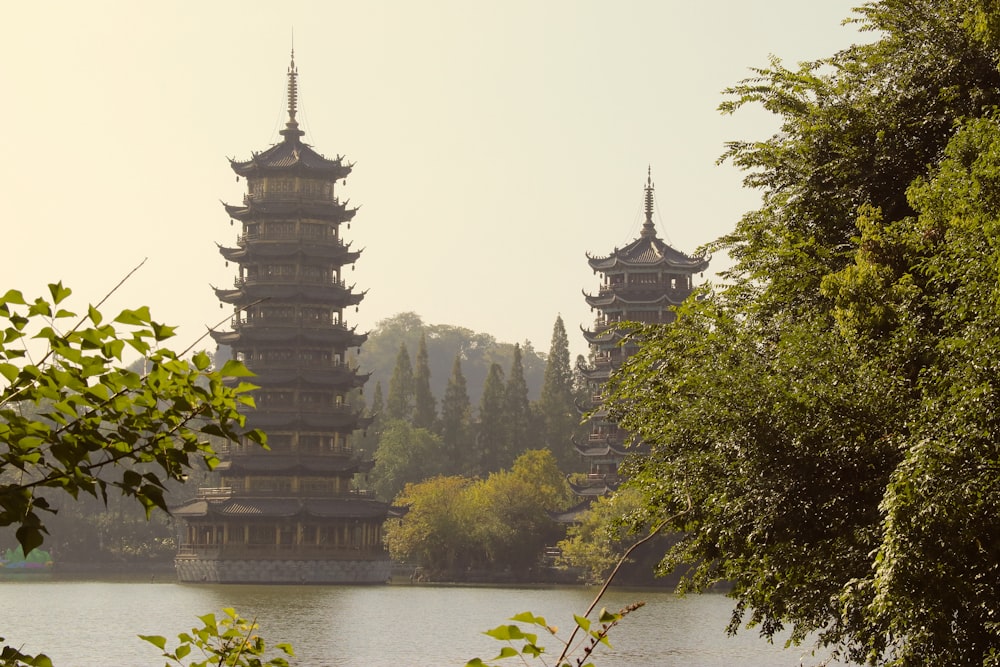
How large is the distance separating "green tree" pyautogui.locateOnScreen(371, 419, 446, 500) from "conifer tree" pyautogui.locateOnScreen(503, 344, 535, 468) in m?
3.96

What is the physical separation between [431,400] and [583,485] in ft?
56.2

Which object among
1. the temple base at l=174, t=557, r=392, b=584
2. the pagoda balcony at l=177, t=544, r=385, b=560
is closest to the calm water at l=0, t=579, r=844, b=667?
the temple base at l=174, t=557, r=392, b=584

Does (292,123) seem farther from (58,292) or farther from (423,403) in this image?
(58,292)

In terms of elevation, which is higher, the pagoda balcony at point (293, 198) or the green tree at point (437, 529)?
the pagoda balcony at point (293, 198)

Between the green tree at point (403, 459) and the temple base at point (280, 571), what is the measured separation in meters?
13.8

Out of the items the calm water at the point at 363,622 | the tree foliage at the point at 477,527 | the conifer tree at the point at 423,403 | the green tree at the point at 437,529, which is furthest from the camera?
the conifer tree at the point at 423,403

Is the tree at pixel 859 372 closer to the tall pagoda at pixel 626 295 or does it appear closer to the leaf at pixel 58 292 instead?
the leaf at pixel 58 292

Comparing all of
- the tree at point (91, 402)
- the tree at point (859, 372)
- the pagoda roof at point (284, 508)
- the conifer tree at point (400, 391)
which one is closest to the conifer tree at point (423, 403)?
the conifer tree at point (400, 391)

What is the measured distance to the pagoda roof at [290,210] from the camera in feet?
221

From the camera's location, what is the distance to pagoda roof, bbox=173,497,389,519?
6241 centimetres

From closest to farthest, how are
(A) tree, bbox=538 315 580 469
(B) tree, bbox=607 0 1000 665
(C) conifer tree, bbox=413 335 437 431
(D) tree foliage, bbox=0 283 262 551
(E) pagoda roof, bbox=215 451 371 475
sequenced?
(D) tree foliage, bbox=0 283 262 551 → (B) tree, bbox=607 0 1000 665 → (E) pagoda roof, bbox=215 451 371 475 → (A) tree, bbox=538 315 580 469 → (C) conifer tree, bbox=413 335 437 431

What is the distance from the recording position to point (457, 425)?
85.1 metres

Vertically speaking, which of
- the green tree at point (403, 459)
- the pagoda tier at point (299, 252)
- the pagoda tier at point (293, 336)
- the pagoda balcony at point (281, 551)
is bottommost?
the pagoda balcony at point (281, 551)

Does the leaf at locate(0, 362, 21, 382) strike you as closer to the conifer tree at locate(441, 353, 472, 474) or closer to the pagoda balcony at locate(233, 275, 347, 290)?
the pagoda balcony at locate(233, 275, 347, 290)
